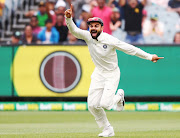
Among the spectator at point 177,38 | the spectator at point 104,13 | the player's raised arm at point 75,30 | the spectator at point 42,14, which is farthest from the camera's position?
the spectator at point 42,14

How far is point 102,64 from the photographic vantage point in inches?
305

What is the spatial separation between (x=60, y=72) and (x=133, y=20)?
8.04 ft

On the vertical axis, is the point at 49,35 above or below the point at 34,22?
below

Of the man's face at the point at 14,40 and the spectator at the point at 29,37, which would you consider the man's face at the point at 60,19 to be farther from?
the man's face at the point at 14,40

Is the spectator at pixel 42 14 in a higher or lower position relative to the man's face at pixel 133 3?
lower

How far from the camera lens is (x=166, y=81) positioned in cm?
1309

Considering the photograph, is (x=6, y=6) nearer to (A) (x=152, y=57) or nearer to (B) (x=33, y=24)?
(B) (x=33, y=24)

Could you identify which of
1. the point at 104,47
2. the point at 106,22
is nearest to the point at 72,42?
the point at 106,22

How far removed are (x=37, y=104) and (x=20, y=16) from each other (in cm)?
382

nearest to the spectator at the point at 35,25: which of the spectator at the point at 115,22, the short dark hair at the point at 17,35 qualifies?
the short dark hair at the point at 17,35

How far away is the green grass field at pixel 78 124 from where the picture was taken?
786 cm

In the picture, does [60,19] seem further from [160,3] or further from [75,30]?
[75,30]

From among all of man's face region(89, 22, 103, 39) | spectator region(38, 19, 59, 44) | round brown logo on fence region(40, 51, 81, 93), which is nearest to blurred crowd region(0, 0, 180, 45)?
spectator region(38, 19, 59, 44)

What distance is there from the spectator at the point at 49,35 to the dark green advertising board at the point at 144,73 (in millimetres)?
751
